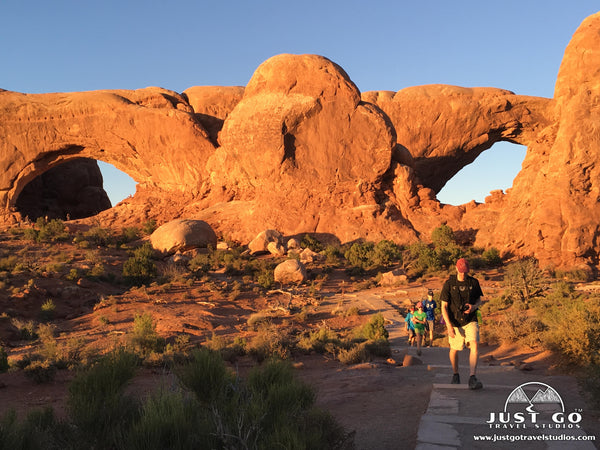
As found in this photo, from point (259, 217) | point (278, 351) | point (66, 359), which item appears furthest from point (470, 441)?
point (259, 217)

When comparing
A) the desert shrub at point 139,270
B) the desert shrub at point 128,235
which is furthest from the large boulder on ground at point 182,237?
the desert shrub at point 139,270

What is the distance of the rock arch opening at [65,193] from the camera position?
34250 mm

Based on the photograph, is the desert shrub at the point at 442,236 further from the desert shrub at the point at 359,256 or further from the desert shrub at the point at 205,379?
the desert shrub at the point at 205,379

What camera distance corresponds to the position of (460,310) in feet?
20.5

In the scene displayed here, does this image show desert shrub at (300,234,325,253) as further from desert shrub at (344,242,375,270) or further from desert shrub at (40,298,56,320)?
desert shrub at (40,298,56,320)

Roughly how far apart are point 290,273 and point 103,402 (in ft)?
49.3

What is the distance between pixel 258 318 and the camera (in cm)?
1355

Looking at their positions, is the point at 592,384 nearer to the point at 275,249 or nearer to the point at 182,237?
the point at 275,249

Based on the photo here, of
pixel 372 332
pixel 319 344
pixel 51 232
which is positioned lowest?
pixel 372 332

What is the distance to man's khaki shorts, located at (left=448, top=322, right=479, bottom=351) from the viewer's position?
20.2 feet

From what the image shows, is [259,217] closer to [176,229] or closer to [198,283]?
[176,229]

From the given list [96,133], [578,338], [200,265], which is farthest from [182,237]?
[578,338]

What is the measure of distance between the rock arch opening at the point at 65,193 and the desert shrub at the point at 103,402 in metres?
33.0

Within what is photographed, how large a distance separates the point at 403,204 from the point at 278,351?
17806mm
